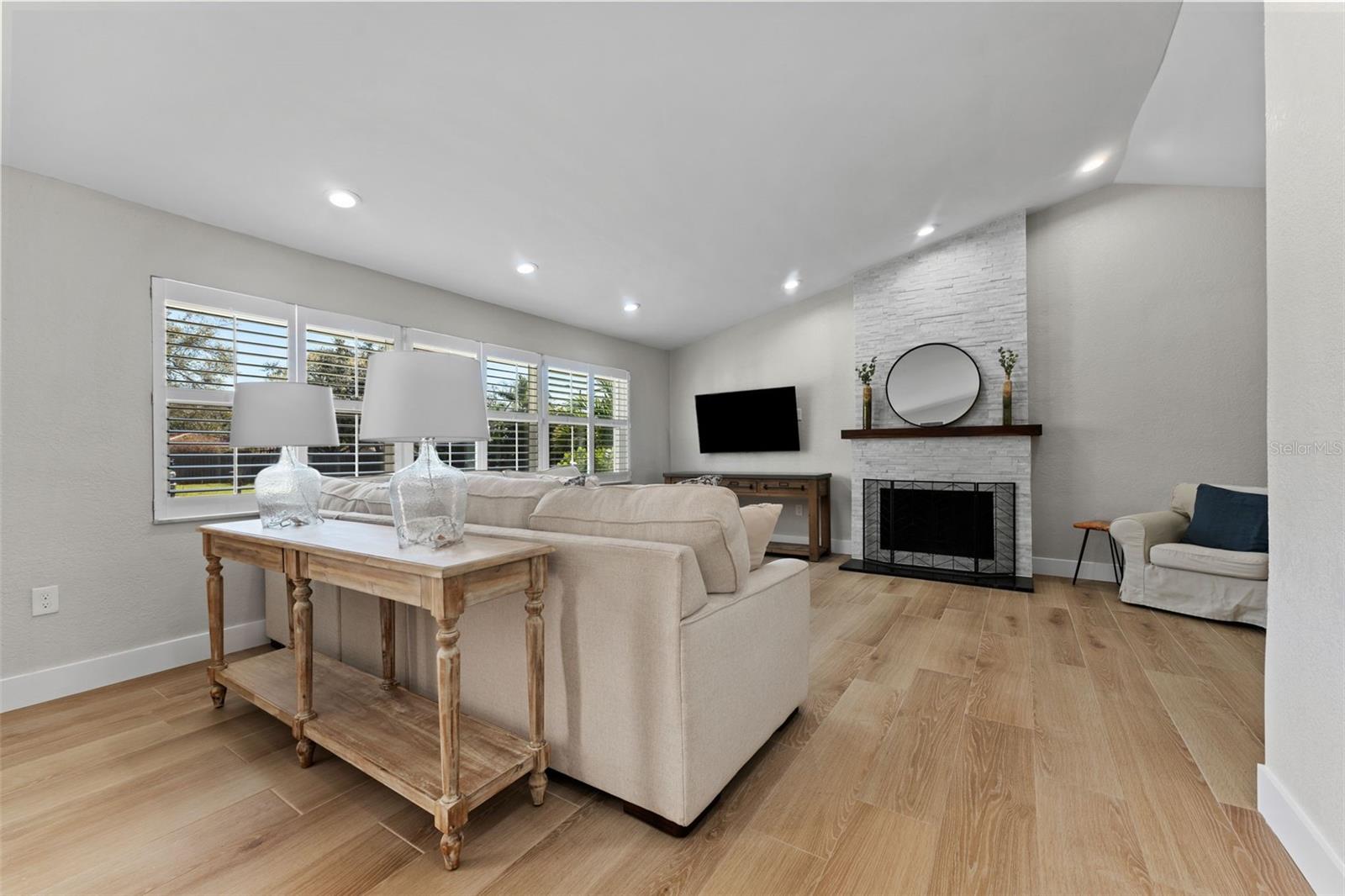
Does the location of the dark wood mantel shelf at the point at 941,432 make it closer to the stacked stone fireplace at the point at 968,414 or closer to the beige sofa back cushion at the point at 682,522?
the stacked stone fireplace at the point at 968,414

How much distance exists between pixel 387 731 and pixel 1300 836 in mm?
2462

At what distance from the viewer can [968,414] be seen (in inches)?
181

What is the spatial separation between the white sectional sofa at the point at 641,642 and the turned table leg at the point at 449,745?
0.35 metres

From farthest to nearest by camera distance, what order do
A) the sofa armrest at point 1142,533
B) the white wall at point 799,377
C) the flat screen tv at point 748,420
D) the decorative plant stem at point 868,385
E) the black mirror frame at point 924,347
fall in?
the flat screen tv at point 748,420, the white wall at point 799,377, the decorative plant stem at point 868,385, the black mirror frame at point 924,347, the sofa armrest at point 1142,533

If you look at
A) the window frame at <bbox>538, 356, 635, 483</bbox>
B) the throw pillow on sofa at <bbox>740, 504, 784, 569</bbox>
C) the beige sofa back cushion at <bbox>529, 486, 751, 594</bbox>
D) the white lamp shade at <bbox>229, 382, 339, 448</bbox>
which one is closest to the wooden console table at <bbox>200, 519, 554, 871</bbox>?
the beige sofa back cushion at <bbox>529, 486, 751, 594</bbox>

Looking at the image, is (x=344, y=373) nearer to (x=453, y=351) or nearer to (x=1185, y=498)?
(x=453, y=351)

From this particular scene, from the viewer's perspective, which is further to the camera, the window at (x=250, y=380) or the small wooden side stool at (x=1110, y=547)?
the small wooden side stool at (x=1110, y=547)

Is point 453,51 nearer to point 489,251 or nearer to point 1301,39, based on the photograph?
point 489,251

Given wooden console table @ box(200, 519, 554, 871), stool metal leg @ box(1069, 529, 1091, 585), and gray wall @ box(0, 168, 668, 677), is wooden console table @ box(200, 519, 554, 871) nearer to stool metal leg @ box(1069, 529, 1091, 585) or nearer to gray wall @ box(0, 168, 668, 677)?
gray wall @ box(0, 168, 668, 677)

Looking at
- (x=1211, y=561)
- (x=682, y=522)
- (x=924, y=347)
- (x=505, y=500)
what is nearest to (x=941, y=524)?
(x=924, y=347)

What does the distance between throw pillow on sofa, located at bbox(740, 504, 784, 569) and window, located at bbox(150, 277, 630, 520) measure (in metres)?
1.61

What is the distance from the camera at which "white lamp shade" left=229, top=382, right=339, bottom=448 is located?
2250 millimetres

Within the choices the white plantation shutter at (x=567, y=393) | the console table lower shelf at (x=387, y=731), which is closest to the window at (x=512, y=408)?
the white plantation shutter at (x=567, y=393)

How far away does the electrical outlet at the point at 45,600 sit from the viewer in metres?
2.31
